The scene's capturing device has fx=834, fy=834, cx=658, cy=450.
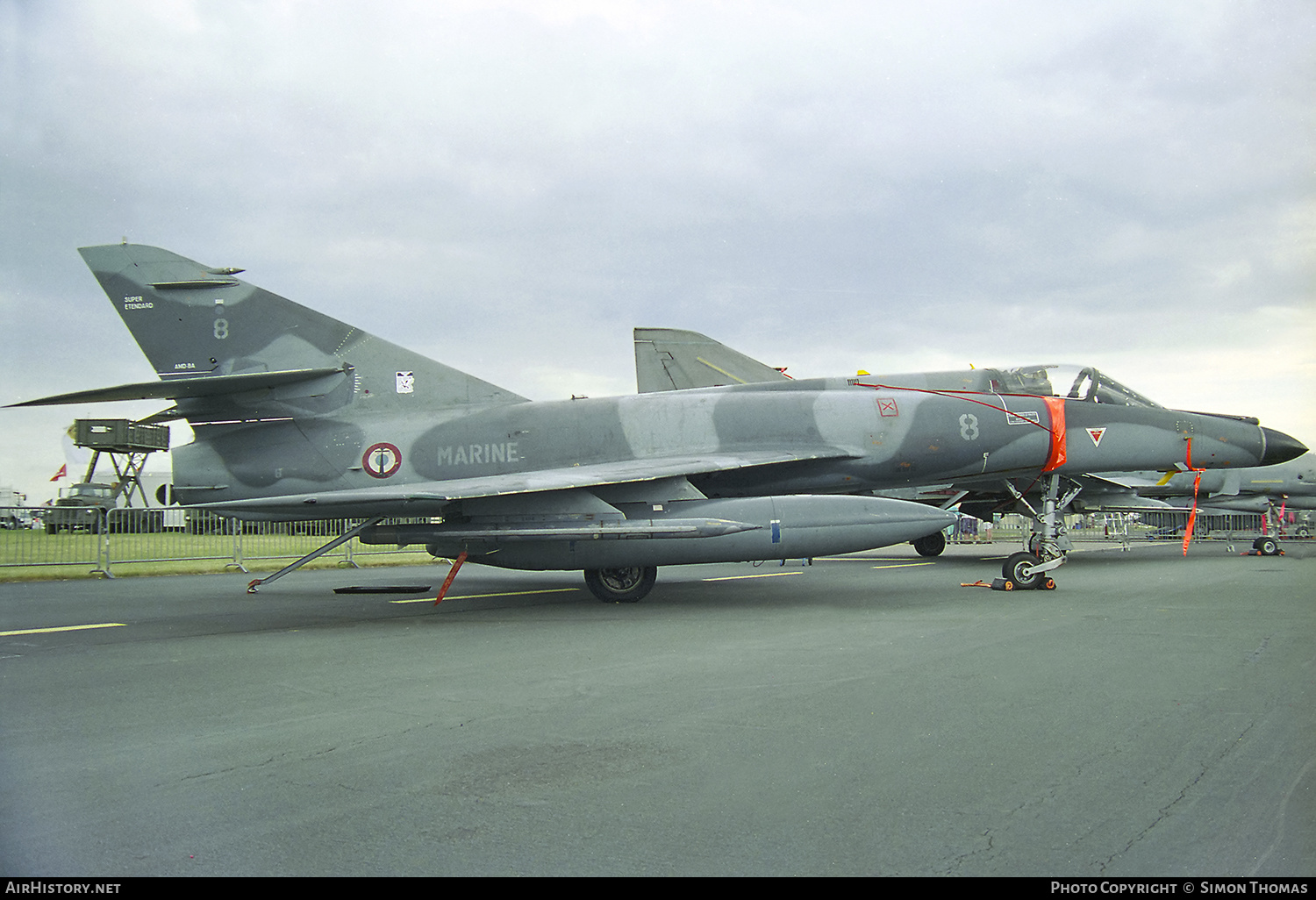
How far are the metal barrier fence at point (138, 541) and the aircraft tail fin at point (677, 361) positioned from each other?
245 inches

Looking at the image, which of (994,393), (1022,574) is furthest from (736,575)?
(994,393)

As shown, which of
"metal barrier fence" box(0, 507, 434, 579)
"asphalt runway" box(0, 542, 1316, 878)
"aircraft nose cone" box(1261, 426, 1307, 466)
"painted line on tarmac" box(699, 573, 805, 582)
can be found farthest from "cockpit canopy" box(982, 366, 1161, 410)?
"metal barrier fence" box(0, 507, 434, 579)

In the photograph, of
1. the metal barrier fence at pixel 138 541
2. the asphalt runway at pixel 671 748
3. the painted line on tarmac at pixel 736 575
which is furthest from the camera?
the metal barrier fence at pixel 138 541

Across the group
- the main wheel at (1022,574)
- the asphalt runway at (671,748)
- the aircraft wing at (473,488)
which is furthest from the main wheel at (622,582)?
the main wheel at (1022,574)

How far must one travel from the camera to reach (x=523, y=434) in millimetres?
10227

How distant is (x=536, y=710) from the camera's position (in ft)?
14.4

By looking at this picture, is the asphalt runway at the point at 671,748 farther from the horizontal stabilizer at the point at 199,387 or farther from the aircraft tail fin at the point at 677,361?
the aircraft tail fin at the point at 677,361

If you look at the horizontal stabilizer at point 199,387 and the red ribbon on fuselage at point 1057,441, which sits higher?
the horizontal stabilizer at point 199,387

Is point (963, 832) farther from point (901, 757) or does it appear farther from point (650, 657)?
point (650, 657)

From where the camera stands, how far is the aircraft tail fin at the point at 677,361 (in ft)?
54.1

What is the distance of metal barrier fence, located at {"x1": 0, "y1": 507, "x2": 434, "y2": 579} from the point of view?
1425 cm

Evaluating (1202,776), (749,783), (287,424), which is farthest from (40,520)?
(1202,776)

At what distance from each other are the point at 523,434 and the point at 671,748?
697 centimetres
